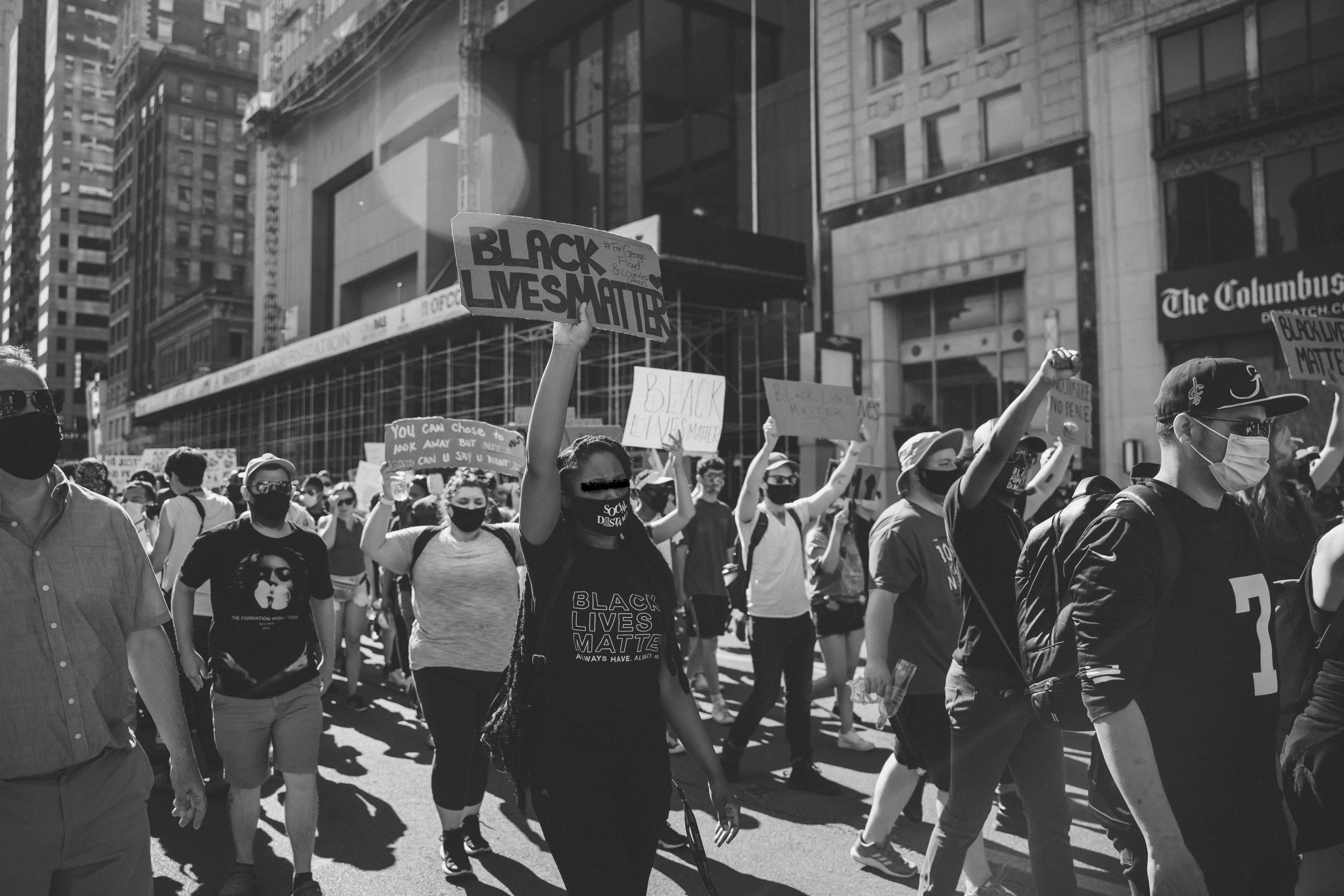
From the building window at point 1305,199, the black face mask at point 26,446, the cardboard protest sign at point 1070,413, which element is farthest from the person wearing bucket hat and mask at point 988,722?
the building window at point 1305,199

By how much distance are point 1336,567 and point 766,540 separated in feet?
13.4

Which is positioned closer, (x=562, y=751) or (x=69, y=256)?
(x=562, y=751)

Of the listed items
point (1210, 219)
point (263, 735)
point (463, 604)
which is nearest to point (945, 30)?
point (1210, 219)

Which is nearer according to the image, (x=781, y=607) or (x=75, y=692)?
(x=75, y=692)

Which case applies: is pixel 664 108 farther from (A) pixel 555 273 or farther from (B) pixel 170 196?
(B) pixel 170 196

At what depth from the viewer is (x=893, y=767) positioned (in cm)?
466

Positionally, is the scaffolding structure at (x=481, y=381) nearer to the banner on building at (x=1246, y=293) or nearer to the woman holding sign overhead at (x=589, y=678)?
the banner on building at (x=1246, y=293)

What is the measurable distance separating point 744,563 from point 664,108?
26.4 m

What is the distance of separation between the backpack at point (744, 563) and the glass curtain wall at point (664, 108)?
2163 cm

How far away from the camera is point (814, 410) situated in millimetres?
8328

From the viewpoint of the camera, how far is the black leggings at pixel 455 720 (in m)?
5.03

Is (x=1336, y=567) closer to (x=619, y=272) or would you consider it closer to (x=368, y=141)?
(x=619, y=272)

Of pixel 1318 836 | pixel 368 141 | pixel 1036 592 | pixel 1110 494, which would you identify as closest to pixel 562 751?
pixel 1036 592

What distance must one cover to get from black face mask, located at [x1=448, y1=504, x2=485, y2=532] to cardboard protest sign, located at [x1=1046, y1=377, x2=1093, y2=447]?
311 centimetres
